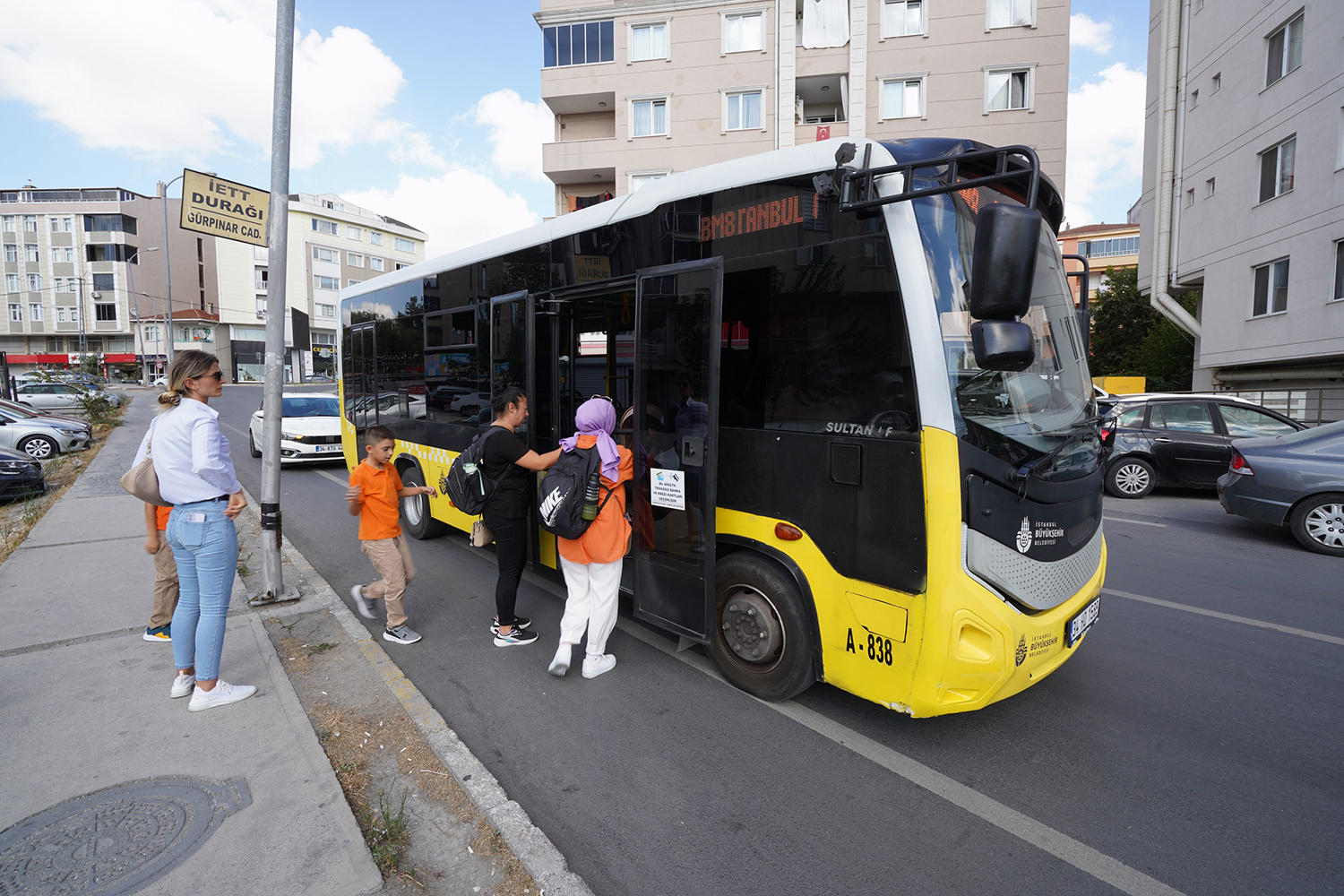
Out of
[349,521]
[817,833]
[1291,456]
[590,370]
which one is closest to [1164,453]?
[1291,456]

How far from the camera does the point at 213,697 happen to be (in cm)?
380

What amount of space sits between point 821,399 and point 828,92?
2819 cm

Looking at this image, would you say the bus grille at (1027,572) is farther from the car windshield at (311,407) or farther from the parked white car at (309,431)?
the car windshield at (311,407)

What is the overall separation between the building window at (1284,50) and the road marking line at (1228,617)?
A: 792 inches

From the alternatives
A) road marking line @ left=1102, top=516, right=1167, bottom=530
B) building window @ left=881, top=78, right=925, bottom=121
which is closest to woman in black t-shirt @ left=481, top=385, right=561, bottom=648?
road marking line @ left=1102, top=516, right=1167, bottom=530

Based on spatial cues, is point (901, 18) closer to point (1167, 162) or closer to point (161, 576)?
point (1167, 162)

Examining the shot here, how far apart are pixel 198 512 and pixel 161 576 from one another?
56.5 inches

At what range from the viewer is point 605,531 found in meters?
4.14

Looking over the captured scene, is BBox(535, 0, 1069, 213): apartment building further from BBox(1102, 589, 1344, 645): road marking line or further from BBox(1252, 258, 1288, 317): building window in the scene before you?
BBox(1102, 589, 1344, 645): road marking line

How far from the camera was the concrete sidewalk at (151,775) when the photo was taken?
2564 millimetres

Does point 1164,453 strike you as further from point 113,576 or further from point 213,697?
point 113,576

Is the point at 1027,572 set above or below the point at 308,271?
below

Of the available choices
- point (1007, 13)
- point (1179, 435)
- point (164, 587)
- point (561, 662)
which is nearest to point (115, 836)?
point (561, 662)

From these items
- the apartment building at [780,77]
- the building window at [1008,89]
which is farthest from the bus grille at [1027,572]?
the building window at [1008,89]
